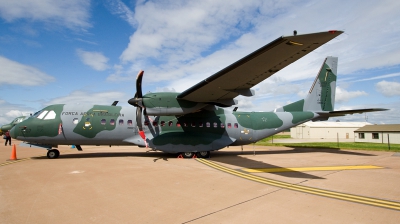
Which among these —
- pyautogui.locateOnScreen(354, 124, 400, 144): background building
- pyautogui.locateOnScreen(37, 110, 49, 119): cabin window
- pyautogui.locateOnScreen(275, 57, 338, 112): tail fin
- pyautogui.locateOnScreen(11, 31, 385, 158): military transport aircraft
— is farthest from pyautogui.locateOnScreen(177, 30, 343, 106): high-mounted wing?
pyautogui.locateOnScreen(354, 124, 400, 144): background building

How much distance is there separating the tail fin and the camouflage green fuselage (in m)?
5.45

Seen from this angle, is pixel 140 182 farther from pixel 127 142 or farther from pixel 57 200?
pixel 127 142

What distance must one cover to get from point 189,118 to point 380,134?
36.6 meters

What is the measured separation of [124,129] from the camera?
13.9 meters

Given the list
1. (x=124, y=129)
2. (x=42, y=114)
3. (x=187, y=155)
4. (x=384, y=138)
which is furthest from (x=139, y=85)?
(x=384, y=138)

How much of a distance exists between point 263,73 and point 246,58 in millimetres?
1767

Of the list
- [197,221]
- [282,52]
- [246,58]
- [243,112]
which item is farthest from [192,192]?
[243,112]

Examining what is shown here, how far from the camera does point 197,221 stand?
4461 mm

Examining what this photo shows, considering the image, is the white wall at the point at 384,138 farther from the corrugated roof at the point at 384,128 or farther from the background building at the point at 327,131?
the background building at the point at 327,131

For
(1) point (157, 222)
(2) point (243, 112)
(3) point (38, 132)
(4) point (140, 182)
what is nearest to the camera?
(1) point (157, 222)

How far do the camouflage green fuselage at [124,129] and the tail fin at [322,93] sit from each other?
17.9 ft

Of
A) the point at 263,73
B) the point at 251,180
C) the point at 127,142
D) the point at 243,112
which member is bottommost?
the point at 251,180

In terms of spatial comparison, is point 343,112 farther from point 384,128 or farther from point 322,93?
point 384,128

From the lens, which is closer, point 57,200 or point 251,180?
point 57,200
